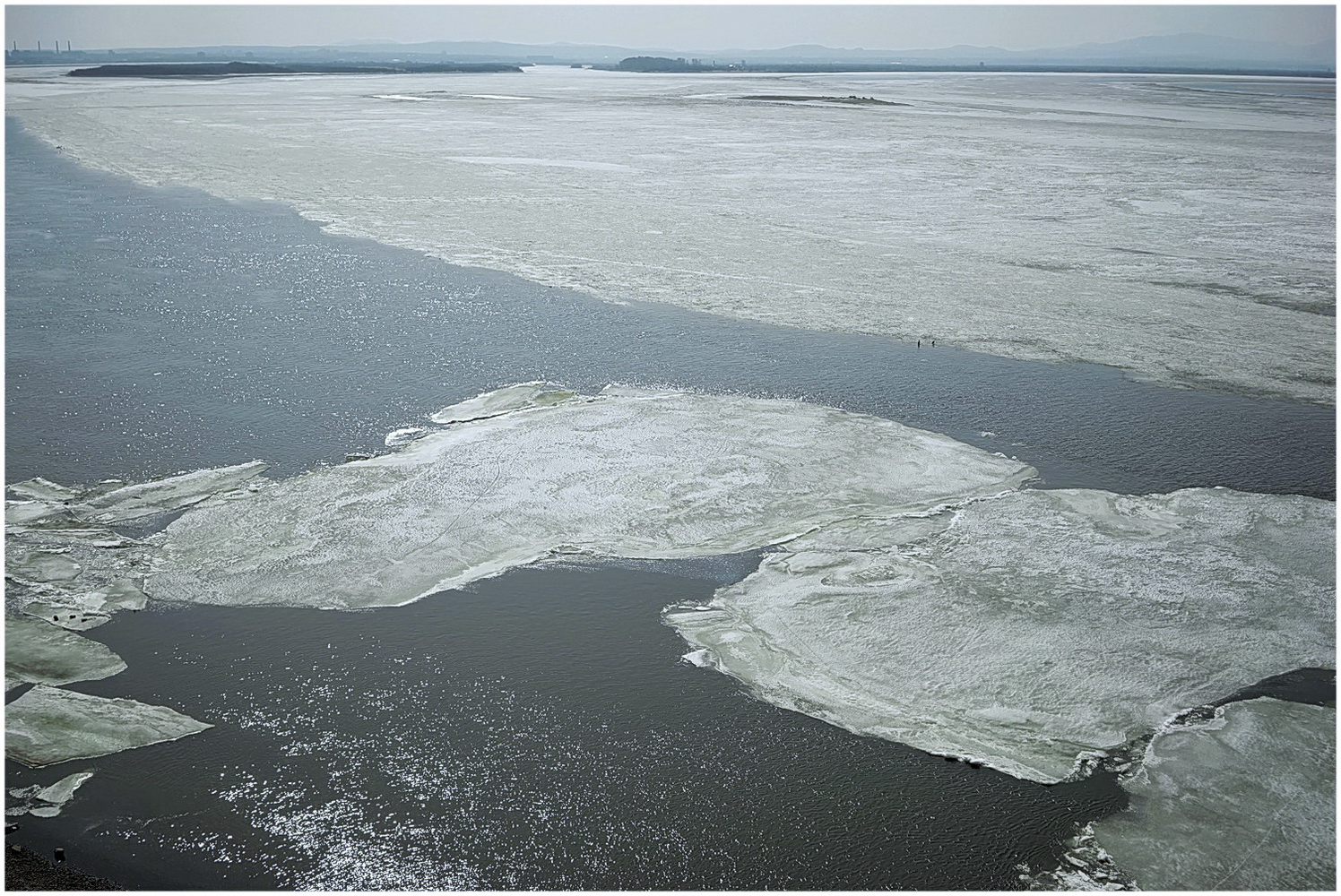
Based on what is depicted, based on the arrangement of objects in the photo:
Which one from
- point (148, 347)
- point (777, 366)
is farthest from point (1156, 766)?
point (148, 347)

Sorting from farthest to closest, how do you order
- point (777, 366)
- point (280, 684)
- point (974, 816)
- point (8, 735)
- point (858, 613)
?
point (777, 366), point (858, 613), point (280, 684), point (8, 735), point (974, 816)

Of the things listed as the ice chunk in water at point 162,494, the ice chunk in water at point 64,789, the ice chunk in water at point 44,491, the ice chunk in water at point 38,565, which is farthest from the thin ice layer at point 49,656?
the ice chunk in water at point 44,491

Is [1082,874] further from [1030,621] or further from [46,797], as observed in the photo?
[46,797]

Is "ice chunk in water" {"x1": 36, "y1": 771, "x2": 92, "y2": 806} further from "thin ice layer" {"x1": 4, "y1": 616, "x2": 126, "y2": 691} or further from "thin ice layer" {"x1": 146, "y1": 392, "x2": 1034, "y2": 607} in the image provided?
"thin ice layer" {"x1": 146, "y1": 392, "x2": 1034, "y2": 607}

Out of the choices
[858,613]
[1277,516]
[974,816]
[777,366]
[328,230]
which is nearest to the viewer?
[974,816]

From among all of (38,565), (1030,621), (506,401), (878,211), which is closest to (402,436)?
(506,401)

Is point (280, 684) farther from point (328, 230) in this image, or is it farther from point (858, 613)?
point (328, 230)
